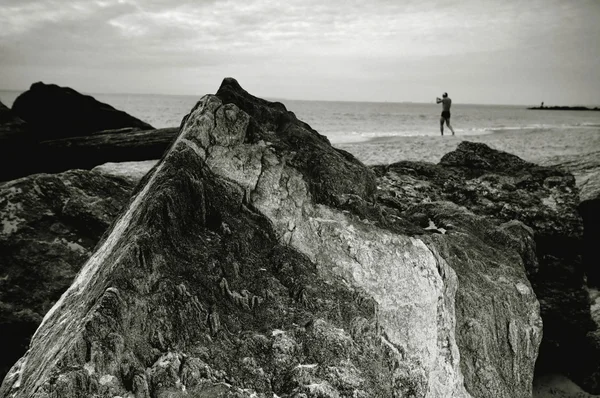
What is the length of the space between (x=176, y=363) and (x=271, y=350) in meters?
0.50

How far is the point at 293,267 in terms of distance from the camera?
289 cm

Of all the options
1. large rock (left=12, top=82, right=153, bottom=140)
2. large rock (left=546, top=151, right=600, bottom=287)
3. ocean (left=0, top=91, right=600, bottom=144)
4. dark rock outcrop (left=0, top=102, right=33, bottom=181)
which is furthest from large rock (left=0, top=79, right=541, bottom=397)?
ocean (left=0, top=91, right=600, bottom=144)

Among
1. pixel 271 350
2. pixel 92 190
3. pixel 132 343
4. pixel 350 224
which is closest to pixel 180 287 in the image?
pixel 132 343

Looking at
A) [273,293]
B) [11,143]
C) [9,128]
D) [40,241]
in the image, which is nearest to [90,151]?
[11,143]

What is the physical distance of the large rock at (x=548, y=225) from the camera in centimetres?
465

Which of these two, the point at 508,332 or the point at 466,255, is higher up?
the point at 466,255

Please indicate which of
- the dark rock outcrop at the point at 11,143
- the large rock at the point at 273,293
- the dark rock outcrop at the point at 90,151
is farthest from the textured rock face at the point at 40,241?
the dark rock outcrop at the point at 11,143

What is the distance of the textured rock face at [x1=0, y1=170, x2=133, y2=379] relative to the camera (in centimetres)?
439

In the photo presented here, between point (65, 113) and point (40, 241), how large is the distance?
23.7 ft

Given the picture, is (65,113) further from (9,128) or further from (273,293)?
(273,293)

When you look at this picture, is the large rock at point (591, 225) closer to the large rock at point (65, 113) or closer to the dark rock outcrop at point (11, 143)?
the large rock at point (65, 113)

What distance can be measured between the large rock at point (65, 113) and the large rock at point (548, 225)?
302 inches

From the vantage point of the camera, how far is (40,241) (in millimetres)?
4668

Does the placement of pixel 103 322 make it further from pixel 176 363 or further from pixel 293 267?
pixel 293 267
